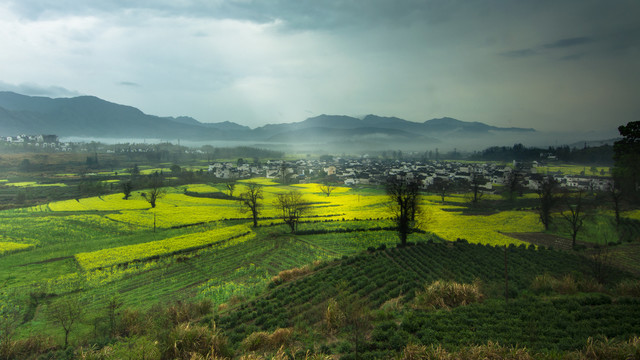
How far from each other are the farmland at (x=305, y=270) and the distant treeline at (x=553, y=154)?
702 centimetres

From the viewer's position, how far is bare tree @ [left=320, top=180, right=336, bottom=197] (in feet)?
115

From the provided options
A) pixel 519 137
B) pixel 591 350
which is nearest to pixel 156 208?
pixel 591 350

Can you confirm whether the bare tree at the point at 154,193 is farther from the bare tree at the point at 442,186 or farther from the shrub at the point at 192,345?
the bare tree at the point at 442,186

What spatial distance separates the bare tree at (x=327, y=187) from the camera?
35.1 m

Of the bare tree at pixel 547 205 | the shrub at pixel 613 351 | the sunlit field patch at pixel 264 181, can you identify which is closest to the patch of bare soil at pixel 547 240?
the bare tree at pixel 547 205

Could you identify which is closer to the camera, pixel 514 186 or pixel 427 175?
pixel 514 186

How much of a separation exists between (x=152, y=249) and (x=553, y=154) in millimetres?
40520

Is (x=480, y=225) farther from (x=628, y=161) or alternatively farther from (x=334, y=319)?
(x=334, y=319)

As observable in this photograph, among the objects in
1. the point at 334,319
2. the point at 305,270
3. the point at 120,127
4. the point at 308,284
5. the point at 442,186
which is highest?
the point at 120,127

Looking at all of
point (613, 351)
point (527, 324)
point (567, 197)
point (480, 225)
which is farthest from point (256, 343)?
point (567, 197)

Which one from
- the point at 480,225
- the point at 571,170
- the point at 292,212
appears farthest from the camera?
the point at 571,170

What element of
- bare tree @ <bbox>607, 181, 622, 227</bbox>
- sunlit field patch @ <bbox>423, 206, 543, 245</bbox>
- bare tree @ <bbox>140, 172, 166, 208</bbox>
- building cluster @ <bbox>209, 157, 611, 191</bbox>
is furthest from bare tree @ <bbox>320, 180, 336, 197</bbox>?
bare tree @ <bbox>607, 181, 622, 227</bbox>

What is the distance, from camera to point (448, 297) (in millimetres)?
8477

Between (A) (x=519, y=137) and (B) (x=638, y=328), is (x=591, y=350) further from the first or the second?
(A) (x=519, y=137)
